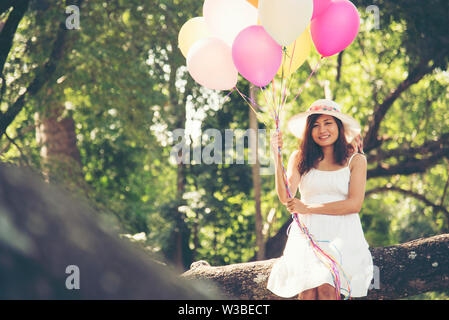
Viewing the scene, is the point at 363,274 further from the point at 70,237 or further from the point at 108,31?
the point at 108,31

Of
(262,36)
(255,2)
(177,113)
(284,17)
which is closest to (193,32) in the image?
(255,2)

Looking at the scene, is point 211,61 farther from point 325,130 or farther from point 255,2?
point 325,130

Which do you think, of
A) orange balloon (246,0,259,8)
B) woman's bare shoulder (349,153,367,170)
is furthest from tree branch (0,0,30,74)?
woman's bare shoulder (349,153,367,170)

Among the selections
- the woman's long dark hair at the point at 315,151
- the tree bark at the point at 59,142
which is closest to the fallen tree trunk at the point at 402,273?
the woman's long dark hair at the point at 315,151

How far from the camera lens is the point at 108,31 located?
28.8 ft

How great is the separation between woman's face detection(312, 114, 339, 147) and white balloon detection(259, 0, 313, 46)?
0.59m

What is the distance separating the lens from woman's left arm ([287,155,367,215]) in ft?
10.9

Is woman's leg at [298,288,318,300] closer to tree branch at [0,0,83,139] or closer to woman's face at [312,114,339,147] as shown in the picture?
woman's face at [312,114,339,147]

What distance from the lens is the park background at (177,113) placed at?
7875mm

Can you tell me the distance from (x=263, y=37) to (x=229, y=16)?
14.8 inches

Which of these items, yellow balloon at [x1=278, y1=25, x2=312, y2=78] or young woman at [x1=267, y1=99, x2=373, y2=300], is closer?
young woman at [x1=267, y1=99, x2=373, y2=300]

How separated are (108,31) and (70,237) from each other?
844 cm

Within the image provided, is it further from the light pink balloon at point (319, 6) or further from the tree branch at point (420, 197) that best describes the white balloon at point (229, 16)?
the tree branch at point (420, 197)
